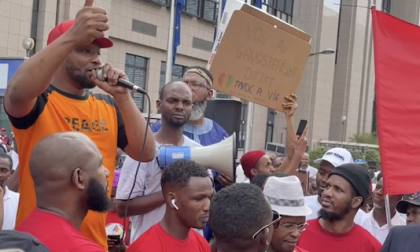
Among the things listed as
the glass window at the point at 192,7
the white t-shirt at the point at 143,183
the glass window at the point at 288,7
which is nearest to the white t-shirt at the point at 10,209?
the white t-shirt at the point at 143,183

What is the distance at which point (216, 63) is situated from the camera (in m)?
5.79

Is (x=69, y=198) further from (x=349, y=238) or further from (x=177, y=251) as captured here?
(x=349, y=238)

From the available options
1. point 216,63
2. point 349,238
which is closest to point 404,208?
point 349,238

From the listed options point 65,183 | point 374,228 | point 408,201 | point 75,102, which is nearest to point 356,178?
point 408,201

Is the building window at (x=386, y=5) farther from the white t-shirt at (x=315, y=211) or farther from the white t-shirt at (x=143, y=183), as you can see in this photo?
the white t-shirt at (x=143, y=183)

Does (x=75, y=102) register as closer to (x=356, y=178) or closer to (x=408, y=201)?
(x=356, y=178)

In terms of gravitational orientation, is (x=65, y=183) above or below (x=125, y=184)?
above

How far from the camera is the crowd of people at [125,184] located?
295 cm

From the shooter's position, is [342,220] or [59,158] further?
→ [342,220]

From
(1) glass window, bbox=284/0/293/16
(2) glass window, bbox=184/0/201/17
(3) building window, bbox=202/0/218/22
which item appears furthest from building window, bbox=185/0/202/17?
(1) glass window, bbox=284/0/293/16

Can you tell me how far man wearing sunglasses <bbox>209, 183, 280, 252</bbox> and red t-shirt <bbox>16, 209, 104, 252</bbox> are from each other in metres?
0.60

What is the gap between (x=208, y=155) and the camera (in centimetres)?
444

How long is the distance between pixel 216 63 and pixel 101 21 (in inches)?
103

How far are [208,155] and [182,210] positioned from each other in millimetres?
646
